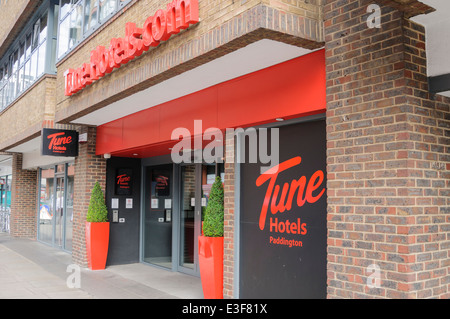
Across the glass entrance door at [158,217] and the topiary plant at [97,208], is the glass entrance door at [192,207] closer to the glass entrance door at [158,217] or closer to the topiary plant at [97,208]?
the glass entrance door at [158,217]

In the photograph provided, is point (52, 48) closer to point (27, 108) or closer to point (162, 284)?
point (27, 108)

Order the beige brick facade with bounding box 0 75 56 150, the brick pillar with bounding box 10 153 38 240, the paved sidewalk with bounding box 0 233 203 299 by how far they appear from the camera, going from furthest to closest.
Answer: the brick pillar with bounding box 10 153 38 240 → the beige brick facade with bounding box 0 75 56 150 → the paved sidewalk with bounding box 0 233 203 299

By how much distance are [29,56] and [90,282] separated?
→ 8857 millimetres

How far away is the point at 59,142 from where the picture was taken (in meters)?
10.8

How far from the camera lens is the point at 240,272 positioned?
6.62m

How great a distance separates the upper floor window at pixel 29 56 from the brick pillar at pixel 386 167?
31.4ft

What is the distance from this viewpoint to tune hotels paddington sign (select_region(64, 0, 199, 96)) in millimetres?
5750

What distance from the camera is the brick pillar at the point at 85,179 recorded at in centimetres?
1073

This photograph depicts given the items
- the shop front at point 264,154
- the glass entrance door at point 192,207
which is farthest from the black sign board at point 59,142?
the glass entrance door at point 192,207

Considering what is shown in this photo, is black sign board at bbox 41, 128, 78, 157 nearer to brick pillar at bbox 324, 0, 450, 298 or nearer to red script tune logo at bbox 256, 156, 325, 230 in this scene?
red script tune logo at bbox 256, 156, 325, 230

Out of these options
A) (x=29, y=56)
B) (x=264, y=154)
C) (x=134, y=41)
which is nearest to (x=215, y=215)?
(x=264, y=154)

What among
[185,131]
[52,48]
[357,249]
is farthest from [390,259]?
[52,48]

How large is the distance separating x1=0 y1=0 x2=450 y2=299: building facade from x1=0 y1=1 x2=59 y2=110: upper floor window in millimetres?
1677

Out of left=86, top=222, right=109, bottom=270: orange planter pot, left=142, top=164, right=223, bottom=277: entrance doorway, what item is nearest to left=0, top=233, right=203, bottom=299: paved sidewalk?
left=86, top=222, right=109, bottom=270: orange planter pot
